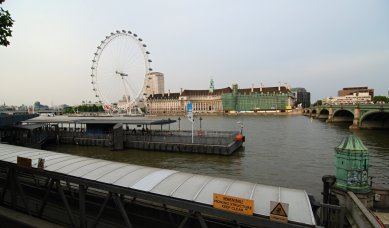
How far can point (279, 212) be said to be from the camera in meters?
6.36

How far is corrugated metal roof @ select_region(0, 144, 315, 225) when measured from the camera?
698cm

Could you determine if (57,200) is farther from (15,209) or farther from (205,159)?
(205,159)

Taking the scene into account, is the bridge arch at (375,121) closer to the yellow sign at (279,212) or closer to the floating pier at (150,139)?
the floating pier at (150,139)

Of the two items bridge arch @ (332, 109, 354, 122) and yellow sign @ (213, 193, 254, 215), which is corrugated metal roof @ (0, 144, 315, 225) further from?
bridge arch @ (332, 109, 354, 122)

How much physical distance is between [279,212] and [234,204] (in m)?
1.07

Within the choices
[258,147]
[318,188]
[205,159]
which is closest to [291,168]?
[318,188]

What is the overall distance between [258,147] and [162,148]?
15.6m

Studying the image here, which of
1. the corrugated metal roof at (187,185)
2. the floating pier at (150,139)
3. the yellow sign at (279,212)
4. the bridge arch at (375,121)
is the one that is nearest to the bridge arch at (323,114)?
the bridge arch at (375,121)

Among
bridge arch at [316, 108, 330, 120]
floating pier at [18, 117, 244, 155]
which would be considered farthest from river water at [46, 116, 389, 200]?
bridge arch at [316, 108, 330, 120]

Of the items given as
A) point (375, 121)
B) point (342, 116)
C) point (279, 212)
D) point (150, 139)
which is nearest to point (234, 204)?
point (279, 212)

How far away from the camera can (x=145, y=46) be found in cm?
7325

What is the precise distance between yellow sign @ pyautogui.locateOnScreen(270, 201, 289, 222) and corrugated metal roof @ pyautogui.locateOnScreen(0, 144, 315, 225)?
0.23m

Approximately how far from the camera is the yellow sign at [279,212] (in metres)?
6.28

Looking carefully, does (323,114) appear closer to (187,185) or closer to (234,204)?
(187,185)
